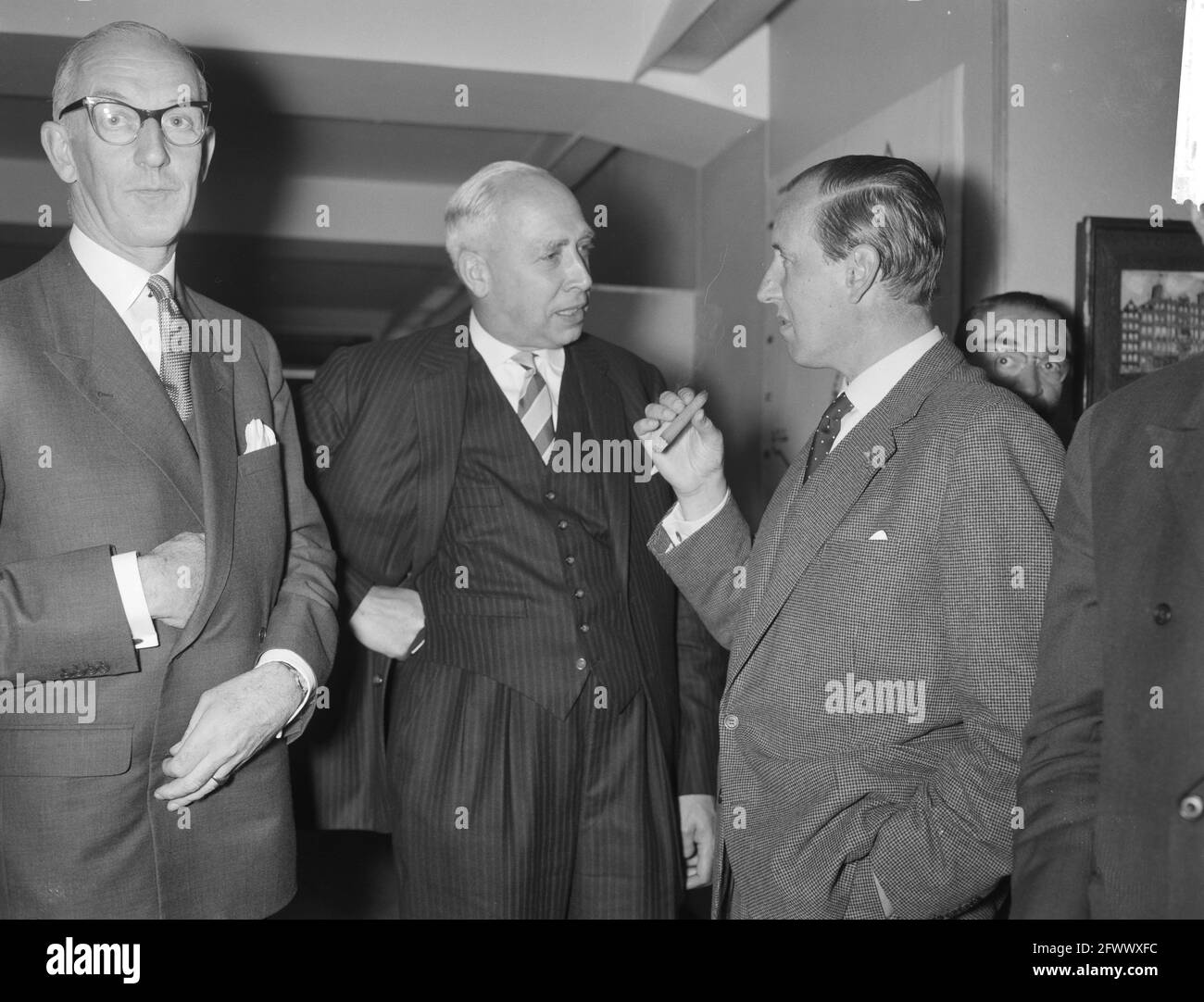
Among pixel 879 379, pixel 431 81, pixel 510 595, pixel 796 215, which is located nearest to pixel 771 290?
pixel 796 215

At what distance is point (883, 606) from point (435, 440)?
3.00ft

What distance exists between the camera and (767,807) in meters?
1.67

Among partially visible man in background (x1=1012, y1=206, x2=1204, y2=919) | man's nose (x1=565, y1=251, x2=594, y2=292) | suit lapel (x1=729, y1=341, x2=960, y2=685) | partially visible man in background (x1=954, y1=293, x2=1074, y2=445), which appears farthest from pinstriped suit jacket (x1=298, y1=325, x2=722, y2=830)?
partially visible man in background (x1=1012, y1=206, x2=1204, y2=919)

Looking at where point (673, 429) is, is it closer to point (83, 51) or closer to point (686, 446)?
Result: point (686, 446)

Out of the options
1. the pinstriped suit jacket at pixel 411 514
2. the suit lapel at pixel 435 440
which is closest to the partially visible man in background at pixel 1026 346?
the pinstriped suit jacket at pixel 411 514

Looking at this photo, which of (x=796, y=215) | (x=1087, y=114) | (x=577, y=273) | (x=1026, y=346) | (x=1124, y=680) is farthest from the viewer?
(x=1087, y=114)

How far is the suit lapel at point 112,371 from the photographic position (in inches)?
63.2

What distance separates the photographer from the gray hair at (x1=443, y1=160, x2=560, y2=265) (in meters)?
2.19

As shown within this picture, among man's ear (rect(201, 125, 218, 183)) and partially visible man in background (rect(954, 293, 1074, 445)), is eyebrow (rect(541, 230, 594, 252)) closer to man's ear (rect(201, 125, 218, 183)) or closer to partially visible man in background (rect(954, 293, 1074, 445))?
man's ear (rect(201, 125, 218, 183))

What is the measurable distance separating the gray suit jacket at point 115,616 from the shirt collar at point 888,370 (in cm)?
88

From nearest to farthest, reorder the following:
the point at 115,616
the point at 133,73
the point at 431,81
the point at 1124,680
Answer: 1. the point at 1124,680
2. the point at 115,616
3. the point at 133,73
4. the point at 431,81

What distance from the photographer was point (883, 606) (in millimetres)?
1587
